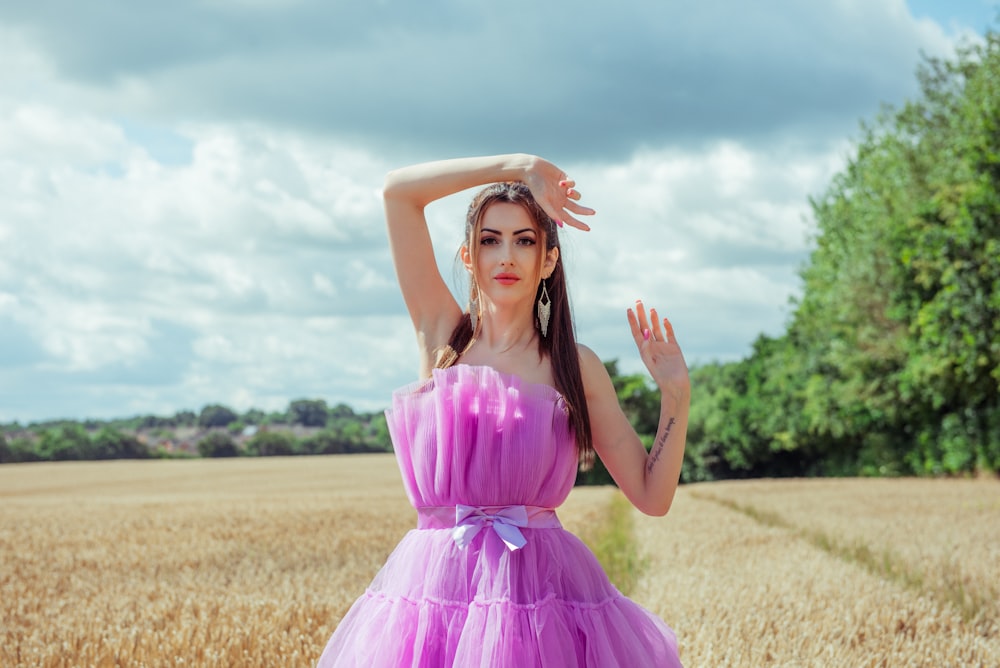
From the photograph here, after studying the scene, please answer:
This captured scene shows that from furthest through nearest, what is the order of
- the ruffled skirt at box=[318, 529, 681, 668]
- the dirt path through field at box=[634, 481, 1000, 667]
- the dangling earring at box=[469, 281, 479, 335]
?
1. the dirt path through field at box=[634, 481, 1000, 667]
2. the dangling earring at box=[469, 281, 479, 335]
3. the ruffled skirt at box=[318, 529, 681, 668]

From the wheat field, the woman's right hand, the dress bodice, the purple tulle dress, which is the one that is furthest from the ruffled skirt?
the wheat field

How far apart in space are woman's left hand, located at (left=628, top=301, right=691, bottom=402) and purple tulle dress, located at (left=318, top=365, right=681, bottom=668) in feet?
1.30

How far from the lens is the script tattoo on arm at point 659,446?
316 cm

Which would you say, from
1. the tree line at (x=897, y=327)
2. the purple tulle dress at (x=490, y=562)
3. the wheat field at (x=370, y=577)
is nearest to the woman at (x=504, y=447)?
the purple tulle dress at (x=490, y=562)

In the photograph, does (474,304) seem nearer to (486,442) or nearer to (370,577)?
(486,442)

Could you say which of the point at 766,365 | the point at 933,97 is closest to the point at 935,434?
the point at 933,97

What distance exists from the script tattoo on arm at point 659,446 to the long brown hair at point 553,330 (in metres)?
0.19

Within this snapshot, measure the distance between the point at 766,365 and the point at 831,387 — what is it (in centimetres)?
1475

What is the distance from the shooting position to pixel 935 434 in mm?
36094

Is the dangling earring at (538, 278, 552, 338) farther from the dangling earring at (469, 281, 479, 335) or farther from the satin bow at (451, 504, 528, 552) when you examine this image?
the satin bow at (451, 504, 528, 552)

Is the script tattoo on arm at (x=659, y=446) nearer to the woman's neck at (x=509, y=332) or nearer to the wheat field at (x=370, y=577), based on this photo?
the woman's neck at (x=509, y=332)

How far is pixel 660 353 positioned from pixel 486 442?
29.1 inches

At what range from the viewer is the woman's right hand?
120 inches

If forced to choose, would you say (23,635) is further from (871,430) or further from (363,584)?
(871,430)
